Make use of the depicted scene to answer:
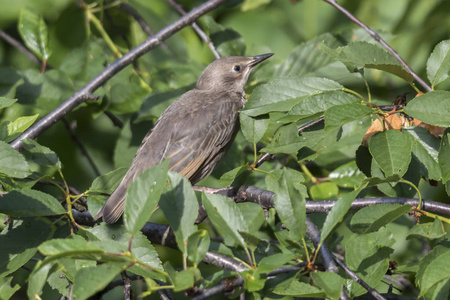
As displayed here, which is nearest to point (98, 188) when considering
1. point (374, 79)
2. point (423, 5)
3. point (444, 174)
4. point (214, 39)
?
point (444, 174)

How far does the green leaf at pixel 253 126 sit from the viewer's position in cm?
258

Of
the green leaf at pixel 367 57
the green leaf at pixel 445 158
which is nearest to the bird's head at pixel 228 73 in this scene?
the green leaf at pixel 367 57

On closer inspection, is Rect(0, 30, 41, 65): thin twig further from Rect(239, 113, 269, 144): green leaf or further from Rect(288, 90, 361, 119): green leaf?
Rect(288, 90, 361, 119): green leaf

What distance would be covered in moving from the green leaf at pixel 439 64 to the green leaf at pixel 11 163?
165 centimetres

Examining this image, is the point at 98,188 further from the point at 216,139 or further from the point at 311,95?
the point at 216,139

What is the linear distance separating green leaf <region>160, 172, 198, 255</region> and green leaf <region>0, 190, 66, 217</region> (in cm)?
70

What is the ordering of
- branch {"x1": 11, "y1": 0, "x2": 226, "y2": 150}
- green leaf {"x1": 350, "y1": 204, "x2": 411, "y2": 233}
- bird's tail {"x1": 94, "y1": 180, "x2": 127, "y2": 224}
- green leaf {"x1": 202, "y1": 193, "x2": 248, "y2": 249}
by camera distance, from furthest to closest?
branch {"x1": 11, "y1": 0, "x2": 226, "y2": 150} → bird's tail {"x1": 94, "y1": 180, "x2": 127, "y2": 224} → green leaf {"x1": 350, "y1": 204, "x2": 411, "y2": 233} → green leaf {"x1": 202, "y1": 193, "x2": 248, "y2": 249}

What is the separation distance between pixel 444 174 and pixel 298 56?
1.97 m

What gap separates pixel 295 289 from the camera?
181 cm

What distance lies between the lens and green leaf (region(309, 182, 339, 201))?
3487 millimetres

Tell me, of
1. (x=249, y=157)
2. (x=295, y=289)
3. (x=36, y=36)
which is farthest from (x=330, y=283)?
(x=36, y=36)

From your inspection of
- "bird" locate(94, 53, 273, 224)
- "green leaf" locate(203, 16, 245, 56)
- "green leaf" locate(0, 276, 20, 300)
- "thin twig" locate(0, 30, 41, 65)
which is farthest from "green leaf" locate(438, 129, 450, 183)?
"thin twig" locate(0, 30, 41, 65)

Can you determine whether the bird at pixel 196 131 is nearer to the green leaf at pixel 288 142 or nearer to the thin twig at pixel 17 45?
the thin twig at pixel 17 45

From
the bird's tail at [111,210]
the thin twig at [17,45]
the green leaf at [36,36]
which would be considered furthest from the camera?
the thin twig at [17,45]
